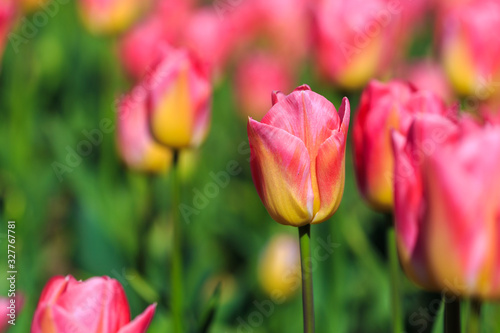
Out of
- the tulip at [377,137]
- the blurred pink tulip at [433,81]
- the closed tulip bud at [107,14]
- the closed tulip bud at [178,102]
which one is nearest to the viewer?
the tulip at [377,137]

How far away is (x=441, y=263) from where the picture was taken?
2.02 ft

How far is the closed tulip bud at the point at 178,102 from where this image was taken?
111 centimetres

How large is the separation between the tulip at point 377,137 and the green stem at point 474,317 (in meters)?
0.28

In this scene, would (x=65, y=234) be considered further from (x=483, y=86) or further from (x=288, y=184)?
(x=288, y=184)

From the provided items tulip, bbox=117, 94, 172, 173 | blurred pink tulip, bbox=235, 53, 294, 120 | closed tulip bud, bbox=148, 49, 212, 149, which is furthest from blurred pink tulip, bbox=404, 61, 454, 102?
closed tulip bud, bbox=148, 49, 212, 149

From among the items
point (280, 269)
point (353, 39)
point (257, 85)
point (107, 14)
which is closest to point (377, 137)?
point (353, 39)

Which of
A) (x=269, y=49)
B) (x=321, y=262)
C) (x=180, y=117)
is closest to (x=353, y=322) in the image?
(x=321, y=262)

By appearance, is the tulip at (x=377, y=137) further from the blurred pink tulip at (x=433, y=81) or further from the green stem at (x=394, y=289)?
→ the blurred pink tulip at (x=433, y=81)

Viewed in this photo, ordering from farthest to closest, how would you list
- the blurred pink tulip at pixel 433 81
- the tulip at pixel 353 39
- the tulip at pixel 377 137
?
the blurred pink tulip at pixel 433 81
the tulip at pixel 353 39
the tulip at pixel 377 137

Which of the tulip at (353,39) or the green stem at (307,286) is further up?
the tulip at (353,39)

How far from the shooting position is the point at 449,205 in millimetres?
588

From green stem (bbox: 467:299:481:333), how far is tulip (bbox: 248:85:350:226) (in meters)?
0.18

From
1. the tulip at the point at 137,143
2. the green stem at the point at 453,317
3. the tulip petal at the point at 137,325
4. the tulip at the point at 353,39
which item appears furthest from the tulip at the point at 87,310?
the tulip at the point at 353,39

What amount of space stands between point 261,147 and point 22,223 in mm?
1198
